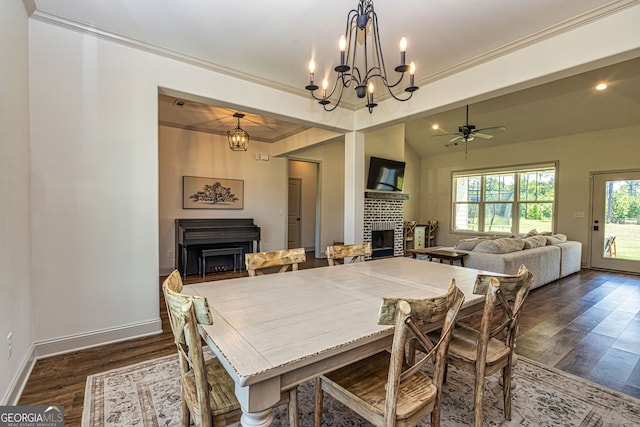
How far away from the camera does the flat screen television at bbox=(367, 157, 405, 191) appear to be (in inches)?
231

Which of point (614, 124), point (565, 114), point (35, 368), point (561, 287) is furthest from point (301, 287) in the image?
point (614, 124)

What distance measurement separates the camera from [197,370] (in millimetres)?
1066

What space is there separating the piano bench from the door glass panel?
272 inches

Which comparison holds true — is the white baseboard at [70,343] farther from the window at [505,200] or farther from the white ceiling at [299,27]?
the window at [505,200]

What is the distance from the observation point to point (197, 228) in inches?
193

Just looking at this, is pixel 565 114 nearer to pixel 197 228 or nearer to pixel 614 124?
pixel 614 124

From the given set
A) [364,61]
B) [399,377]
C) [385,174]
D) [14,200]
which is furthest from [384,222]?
[14,200]

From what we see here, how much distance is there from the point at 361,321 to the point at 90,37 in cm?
302

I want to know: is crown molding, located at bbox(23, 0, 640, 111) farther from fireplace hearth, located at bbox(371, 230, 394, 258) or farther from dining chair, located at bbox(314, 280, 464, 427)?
fireplace hearth, located at bbox(371, 230, 394, 258)

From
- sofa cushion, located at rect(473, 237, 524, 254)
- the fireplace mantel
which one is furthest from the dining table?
the fireplace mantel

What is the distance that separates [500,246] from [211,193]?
15.5ft

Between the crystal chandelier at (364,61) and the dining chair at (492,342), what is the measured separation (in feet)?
4.07

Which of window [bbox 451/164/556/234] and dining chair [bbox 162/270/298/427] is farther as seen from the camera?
window [bbox 451/164/556/234]

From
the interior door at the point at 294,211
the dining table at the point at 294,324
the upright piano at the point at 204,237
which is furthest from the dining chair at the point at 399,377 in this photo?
the interior door at the point at 294,211
